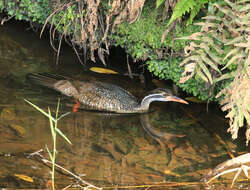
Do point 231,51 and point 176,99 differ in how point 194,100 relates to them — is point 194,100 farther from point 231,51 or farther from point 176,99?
point 231,51

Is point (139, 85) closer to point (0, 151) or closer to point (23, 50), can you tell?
point (23, 50)

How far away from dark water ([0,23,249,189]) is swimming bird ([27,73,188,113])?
0.64 ft

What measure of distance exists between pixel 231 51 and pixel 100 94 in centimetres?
283

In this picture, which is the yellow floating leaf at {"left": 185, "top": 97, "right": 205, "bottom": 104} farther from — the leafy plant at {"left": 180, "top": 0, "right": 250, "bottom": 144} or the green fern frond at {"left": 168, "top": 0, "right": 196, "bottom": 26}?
the green fern frond at {"left": 168, "top": 0, "right": 196, "bottom": 26}

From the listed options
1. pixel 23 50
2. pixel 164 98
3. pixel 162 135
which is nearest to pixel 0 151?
pixel 162 135

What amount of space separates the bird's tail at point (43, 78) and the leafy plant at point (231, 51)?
114 inches

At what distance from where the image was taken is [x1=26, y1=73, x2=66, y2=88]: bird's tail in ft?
25.1

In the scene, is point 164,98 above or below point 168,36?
below

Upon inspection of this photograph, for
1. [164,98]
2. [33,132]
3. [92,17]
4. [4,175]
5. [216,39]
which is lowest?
[4,175]

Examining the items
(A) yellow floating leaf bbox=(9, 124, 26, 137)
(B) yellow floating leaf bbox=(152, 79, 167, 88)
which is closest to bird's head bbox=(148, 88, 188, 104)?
(B) yellow floating leaf bbox=(152, 79, 167, 88)

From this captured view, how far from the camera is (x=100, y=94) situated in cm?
752

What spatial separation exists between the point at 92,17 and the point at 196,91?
6.96 feet

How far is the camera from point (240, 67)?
5.39 metres

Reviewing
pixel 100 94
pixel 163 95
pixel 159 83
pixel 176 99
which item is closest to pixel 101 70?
pixel 100 94
